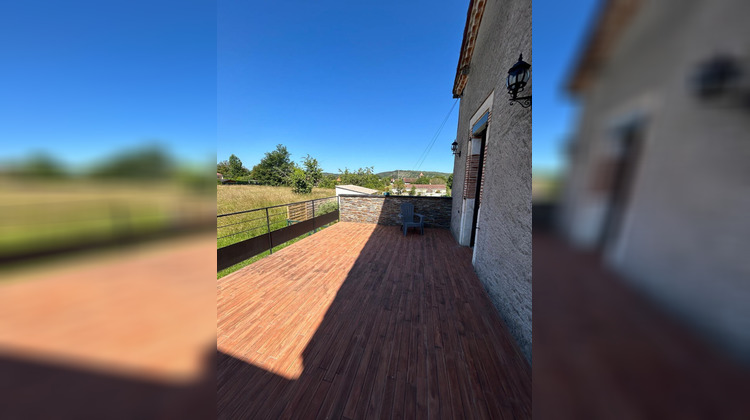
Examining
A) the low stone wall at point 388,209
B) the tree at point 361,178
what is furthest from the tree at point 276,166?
the low stone wall at point 388,209

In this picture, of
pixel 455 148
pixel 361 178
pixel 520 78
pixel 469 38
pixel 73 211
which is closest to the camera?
pixel 73 211

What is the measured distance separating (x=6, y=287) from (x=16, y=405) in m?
0.37

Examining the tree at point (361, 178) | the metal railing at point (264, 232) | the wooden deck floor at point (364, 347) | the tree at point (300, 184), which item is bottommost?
the wooden deck floor at point (364, 347)

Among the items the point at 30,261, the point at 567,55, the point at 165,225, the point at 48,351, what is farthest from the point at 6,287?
the point at 567,55

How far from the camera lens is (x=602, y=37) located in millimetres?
372

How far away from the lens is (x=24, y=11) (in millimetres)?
602

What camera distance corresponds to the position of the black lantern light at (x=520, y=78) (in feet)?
6.13

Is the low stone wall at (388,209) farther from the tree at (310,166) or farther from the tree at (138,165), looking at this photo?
the tree at (310,166)

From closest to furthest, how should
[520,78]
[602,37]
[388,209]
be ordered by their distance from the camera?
[602,37], [520,78], [388,209]

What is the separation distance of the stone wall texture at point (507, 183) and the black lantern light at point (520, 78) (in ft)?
0.16

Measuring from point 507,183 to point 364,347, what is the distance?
69.6 inches

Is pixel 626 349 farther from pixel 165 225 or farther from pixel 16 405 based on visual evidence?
pixel 16 405

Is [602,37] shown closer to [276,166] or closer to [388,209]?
[388,209]

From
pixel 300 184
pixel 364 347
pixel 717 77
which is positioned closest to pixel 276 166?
pixel 300 184
